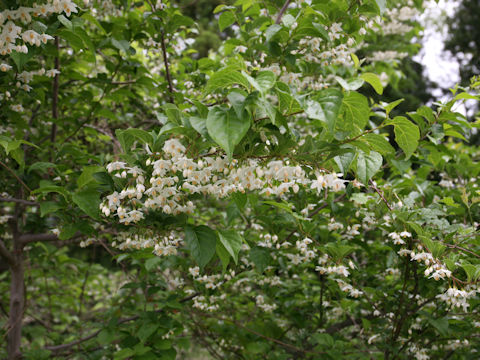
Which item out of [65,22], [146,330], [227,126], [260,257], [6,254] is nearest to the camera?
[227,126]

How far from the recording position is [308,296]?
12.4 ft

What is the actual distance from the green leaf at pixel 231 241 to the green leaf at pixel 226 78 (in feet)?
2.30

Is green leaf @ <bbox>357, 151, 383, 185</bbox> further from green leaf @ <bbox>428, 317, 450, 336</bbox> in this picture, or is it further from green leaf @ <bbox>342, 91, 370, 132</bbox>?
green leaf @ <bbox>428, 317, 450, 336</bbox>

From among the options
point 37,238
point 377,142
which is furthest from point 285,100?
point 37,238

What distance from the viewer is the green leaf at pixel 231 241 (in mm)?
1695

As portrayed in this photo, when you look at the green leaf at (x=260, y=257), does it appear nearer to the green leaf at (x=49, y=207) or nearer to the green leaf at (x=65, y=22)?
the green leaf at (x=49, y=207)

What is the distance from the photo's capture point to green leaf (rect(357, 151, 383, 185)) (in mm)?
1574

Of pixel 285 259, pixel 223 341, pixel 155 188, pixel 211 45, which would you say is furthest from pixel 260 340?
pixel 211 45

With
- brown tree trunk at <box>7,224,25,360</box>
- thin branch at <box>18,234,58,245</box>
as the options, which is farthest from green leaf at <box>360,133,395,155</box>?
brown tree trunk at <box>7,224,25,360</box>

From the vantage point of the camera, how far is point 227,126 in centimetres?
126

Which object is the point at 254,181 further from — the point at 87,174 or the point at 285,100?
the point at 87,174

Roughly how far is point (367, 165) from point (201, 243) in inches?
32.4

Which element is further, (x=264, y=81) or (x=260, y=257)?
(x=260, y=257)

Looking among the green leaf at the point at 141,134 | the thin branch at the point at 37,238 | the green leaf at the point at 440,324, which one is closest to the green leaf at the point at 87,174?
the green leaf at the point at 141,134
